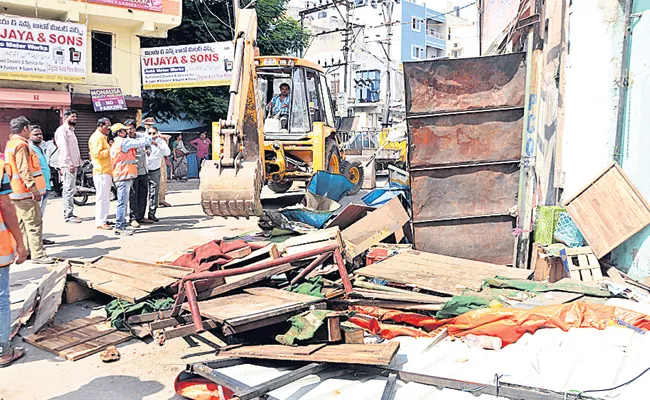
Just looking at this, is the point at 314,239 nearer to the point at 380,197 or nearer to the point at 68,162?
the point at 380,197

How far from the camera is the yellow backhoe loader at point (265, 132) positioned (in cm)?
666

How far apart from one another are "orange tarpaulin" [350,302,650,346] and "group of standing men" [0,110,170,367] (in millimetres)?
4829

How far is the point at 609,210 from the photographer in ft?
18.2

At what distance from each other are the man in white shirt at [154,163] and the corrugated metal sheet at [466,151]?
486 centimetres

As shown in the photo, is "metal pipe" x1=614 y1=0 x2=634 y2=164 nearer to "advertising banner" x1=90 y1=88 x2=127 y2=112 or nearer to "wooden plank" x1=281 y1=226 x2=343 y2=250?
"wooden plank" x1=281 y1=226 x2=343 y2=250

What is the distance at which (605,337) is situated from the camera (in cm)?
404

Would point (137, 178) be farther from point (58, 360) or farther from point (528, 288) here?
point (528, 288)

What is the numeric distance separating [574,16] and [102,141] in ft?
23.1

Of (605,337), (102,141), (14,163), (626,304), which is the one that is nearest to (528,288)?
(626,304)

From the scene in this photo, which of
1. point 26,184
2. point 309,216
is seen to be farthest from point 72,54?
point 309,216

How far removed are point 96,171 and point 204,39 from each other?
1314 cm

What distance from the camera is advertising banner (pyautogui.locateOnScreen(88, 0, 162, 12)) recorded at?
1706 cm

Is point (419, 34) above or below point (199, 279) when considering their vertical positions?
above

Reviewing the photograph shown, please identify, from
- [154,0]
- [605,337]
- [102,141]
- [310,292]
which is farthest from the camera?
[154,0]
